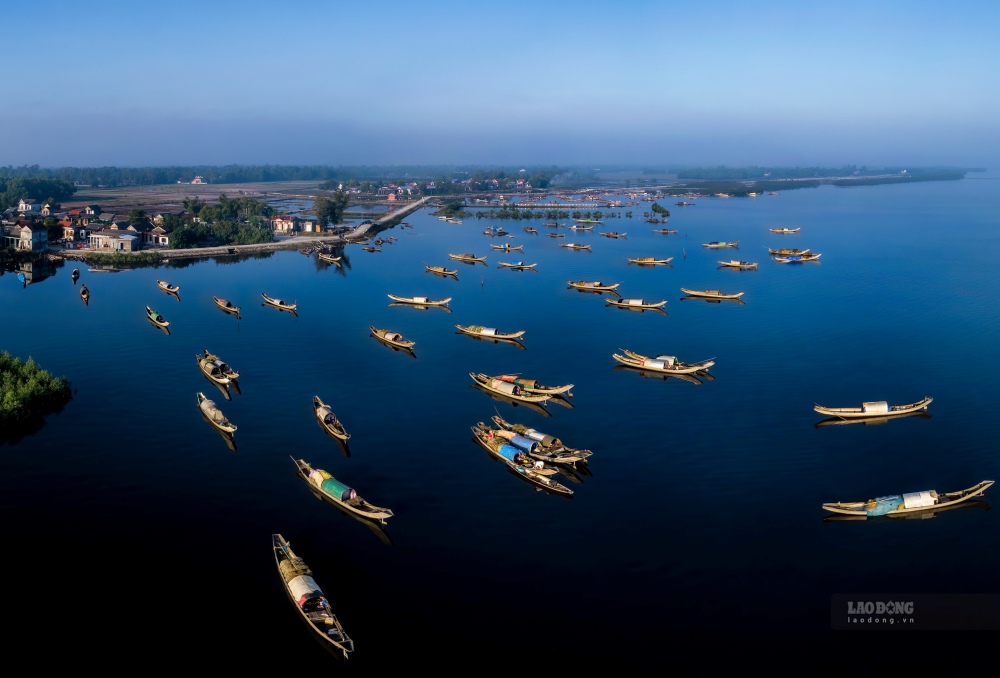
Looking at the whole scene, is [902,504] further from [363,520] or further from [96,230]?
[96,230]

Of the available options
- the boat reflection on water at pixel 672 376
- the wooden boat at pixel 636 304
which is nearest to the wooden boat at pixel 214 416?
the boat reflection on water at pixel 672 376

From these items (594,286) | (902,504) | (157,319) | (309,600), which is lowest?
→ (309,600)

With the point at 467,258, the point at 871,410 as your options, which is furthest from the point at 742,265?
the point at 871,410

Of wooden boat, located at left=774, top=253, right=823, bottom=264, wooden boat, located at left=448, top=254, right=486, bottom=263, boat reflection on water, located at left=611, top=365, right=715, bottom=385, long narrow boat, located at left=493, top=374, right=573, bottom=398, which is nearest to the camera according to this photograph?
long narrow boat, located at left=493, top=374, right=573, bottom=398

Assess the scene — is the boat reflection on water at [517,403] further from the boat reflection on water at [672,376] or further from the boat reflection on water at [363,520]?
the boat reflection on water at [363,520]

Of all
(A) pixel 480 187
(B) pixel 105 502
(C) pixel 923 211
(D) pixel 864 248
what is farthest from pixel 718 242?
(A) pixel 480 187

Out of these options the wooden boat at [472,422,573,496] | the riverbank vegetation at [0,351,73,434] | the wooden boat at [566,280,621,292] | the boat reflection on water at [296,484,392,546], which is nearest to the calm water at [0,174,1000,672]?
the boat reflection on water at [296,484,392,546]

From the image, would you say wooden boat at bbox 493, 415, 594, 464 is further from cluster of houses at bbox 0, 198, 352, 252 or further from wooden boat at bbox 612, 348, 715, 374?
cluster of houses at bbox 0, 198, 352, 252
